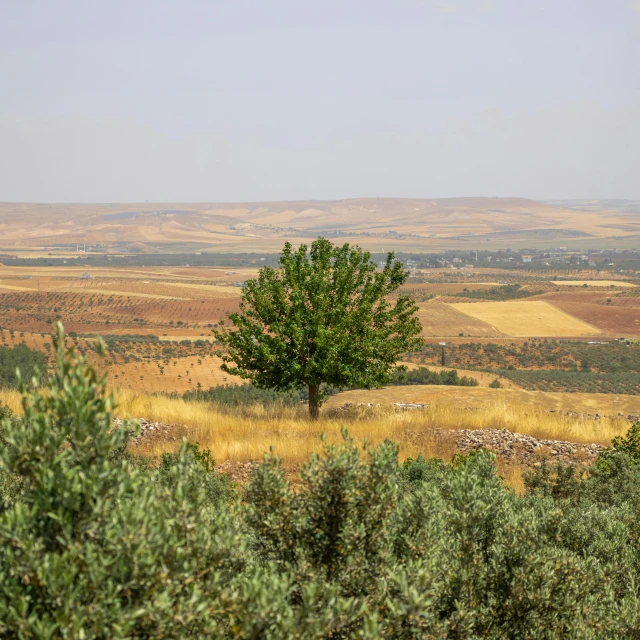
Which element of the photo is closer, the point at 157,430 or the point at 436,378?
the point at 157,430

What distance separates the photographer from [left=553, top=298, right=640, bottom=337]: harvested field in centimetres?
8550

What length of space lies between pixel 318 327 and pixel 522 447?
481 cm

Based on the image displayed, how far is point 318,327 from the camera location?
14.9 metres

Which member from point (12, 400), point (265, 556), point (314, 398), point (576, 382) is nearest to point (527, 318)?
point (576, 382)

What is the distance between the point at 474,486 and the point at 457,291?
122 meters

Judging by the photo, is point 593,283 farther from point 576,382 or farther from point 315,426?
point 315,426

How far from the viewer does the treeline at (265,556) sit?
2668 mm

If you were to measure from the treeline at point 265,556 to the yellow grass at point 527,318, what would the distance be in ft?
259

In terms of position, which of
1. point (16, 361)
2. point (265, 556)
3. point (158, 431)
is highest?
point (265, 556)

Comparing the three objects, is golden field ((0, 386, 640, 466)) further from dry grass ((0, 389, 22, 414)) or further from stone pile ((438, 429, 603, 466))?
stone pile ((438, 429, 603, 466))

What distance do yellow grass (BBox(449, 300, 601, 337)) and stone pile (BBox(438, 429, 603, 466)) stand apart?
68.9 meters

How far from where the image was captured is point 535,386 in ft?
149

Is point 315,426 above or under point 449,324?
above

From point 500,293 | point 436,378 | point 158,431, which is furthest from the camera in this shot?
point 500,293
